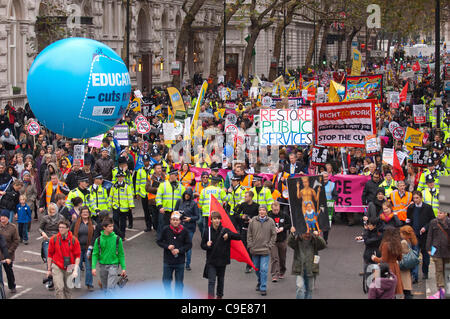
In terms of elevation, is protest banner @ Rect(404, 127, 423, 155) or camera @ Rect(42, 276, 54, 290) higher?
protest banner @ Rect(404, 127, 423, 155)

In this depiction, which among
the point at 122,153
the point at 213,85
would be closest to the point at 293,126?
the point at 122,153

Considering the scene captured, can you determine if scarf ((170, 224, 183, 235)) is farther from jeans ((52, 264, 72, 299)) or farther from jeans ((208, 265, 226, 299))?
jeans ((52, 264, 72, 299))

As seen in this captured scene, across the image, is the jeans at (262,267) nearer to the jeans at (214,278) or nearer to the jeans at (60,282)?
the jeans at (214,278)

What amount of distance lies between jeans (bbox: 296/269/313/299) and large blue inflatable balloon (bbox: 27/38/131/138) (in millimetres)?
3437

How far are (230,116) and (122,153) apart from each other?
607 cm

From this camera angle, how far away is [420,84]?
150 feet

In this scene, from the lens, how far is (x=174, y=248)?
11.6 m

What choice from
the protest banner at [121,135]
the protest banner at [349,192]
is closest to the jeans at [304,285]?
the protest banner at [349,192]

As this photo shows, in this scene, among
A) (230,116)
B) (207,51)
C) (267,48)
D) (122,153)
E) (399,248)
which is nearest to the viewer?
(399,248)

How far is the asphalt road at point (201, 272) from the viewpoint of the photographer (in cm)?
1253

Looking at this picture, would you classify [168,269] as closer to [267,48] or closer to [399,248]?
[399,248]

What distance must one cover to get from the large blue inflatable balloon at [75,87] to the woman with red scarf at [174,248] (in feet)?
5.69

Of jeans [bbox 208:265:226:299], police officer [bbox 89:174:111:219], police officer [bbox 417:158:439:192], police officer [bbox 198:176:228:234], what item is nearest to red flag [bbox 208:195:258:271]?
jeans [bbox 208:265:226:299]

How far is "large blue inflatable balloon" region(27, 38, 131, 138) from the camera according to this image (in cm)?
1139
